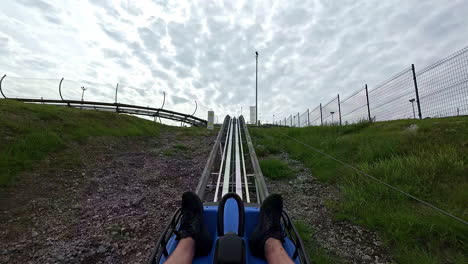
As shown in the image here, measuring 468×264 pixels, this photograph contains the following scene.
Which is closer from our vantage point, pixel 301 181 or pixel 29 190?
pixel 29 190

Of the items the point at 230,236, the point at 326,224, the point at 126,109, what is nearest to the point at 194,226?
the point at 230,236

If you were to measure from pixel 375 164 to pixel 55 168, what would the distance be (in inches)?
223

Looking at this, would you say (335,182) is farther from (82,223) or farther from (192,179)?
(82,223)

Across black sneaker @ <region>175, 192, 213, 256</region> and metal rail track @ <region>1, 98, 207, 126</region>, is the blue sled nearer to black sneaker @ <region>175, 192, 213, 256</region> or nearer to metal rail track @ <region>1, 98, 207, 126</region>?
black sneaker @ <region>175, 192, 213, 256</region>

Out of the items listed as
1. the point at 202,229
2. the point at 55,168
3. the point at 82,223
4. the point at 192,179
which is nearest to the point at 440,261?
the point at 202,229

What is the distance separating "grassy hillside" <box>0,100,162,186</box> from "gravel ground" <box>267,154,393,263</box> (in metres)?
4.31

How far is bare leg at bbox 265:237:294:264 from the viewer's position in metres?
1.57

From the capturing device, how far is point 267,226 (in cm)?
183

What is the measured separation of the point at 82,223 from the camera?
8.36 feet

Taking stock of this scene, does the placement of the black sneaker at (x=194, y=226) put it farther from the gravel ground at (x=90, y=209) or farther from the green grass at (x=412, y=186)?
the green grass at (x=412, y=186)

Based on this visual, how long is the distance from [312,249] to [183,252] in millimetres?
1376

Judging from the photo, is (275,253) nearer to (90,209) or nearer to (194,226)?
(194,226)

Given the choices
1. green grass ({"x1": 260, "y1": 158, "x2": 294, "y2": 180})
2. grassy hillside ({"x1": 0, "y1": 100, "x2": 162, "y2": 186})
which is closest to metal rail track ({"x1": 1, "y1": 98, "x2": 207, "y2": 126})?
grassy hillside ({"x1": 0, "y1": 100, "x2": 162, "y2": 186})

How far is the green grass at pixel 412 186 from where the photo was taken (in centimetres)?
198
